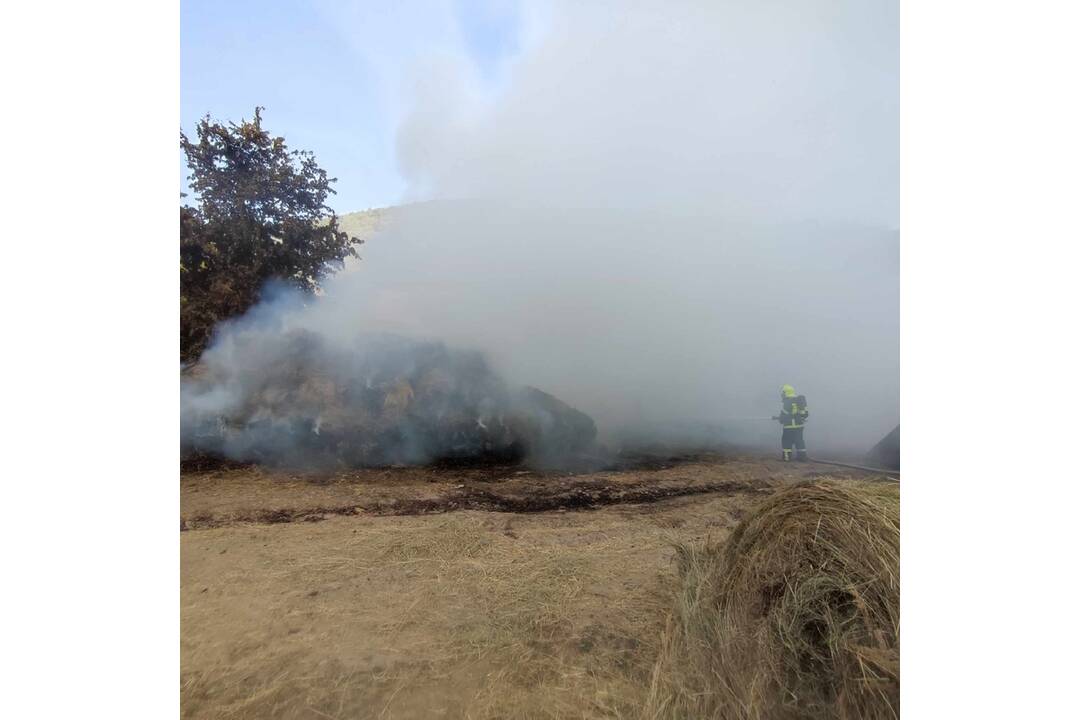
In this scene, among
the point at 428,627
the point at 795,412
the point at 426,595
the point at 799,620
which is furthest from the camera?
the point at 795,412

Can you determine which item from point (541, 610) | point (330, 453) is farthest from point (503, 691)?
point (330, 453)

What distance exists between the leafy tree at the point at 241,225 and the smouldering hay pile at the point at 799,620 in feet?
30.3

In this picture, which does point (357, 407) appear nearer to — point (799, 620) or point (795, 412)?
point (799, 620)

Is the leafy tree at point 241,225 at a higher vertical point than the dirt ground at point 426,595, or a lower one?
higher

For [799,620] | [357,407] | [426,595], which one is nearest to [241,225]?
[357,407]

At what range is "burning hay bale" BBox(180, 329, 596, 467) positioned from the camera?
24.0 ft

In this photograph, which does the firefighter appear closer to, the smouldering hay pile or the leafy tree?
the smouldering hay pile

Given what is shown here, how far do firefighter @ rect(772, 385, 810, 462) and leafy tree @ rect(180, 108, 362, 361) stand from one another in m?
9.54

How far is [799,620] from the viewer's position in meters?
2.01

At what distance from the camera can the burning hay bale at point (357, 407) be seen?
7.30 meters

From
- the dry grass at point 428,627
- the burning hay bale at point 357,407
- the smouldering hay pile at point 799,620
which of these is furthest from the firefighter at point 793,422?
the smouldering hay pile at point 799,620

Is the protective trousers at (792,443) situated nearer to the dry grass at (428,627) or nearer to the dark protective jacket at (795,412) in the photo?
the dark protective jacket at (795,412)

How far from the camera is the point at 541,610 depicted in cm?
314

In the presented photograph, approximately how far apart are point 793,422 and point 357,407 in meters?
7.33
